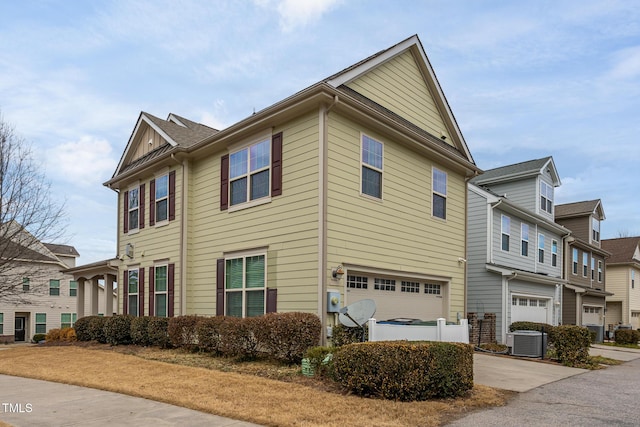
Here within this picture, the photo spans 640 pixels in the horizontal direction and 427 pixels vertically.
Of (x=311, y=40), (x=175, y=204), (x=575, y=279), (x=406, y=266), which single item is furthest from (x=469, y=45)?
(x=575, y=279)

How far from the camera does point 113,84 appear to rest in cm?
1550

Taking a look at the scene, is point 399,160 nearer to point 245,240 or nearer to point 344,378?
point 245,240

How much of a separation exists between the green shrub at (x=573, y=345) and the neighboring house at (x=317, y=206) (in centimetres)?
310

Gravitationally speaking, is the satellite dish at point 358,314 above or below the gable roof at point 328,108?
below

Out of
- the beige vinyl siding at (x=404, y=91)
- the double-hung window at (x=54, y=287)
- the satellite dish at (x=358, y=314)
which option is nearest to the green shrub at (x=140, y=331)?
the satellite dish at (x=358, y=314)

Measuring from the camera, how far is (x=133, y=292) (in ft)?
58.1

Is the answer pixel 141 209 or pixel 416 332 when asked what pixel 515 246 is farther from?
pixel 141 209

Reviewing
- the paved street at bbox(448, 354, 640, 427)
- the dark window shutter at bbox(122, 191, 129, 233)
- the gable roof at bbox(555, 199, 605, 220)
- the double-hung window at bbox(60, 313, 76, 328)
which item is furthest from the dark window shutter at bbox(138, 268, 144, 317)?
the gable roof at bbox(555, 199, 605, 220)

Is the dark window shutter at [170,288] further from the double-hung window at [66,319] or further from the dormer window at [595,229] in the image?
the double-hung window at [66,319]

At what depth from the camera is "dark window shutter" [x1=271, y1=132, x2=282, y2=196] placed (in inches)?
473

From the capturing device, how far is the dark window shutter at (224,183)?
13750 millimetres

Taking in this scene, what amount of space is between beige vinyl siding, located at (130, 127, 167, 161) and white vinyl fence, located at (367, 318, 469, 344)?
35.0 ft

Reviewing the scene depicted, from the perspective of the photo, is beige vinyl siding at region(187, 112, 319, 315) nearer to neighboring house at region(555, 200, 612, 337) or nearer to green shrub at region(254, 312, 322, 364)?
green shrub at region(254, 312, 322, 364)

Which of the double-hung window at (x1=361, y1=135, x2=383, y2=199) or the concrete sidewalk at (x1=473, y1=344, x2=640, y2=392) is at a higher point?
the double-hung window at (x1=361, y1=135, x2=383, y2=199)
